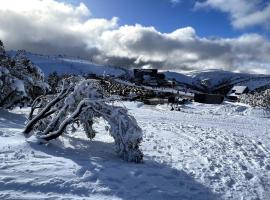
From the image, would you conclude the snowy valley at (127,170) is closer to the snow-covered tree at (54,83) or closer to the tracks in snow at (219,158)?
the tracks in snow at (219,158)

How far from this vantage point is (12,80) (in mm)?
22875

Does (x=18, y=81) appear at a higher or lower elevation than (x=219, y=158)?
higher

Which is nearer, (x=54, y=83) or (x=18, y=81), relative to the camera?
(x=18, y=81)

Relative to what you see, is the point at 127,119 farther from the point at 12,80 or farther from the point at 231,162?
the point at 12,80

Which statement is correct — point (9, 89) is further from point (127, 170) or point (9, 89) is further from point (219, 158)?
point (127, 170)

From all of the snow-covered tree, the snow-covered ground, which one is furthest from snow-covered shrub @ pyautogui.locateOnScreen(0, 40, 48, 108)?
the snow-covered ground

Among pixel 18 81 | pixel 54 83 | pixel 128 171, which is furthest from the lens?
pixel 54 83

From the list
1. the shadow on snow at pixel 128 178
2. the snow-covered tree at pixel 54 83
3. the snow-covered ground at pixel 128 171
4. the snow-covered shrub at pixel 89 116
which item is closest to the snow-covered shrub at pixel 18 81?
the snow-covered tree at pixel 54 83

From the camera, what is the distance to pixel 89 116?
13461 mm

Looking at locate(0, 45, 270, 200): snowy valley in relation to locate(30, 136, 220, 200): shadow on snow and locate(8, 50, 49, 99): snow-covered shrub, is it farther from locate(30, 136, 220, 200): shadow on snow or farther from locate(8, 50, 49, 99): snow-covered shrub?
locate(8, 50, 49, 99): snow-covered shrub

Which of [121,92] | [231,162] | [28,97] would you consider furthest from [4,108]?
[121,92]

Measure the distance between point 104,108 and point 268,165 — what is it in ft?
18.0

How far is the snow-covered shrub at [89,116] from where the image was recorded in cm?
1212

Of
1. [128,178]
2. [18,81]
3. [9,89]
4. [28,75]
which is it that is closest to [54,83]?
[28,75]
